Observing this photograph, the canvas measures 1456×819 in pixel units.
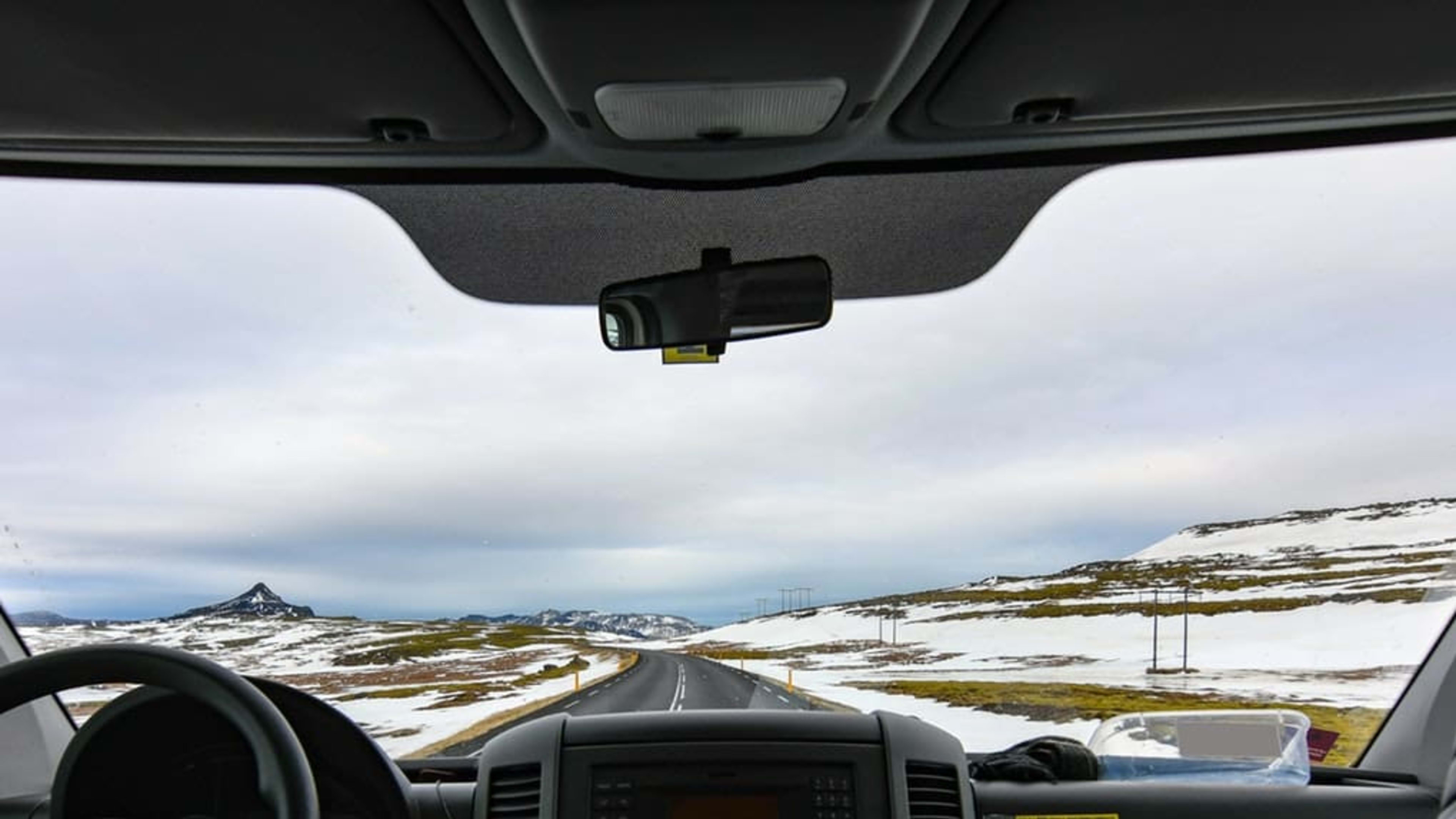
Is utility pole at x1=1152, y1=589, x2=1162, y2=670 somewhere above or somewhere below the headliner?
below

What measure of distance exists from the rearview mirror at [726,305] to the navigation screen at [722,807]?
1356mm

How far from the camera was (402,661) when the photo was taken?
12.6 ft

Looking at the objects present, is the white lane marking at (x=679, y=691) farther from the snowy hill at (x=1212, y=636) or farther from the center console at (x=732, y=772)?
the snowy hill at (x=1212, y=636)

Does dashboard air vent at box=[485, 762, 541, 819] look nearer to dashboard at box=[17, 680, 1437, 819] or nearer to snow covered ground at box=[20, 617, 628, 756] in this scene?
dashboard at box=[17, 680, 1437, 819]

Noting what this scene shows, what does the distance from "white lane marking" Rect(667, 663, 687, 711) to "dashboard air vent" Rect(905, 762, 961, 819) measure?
0.66 meters

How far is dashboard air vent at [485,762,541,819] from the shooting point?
2740 millimetres

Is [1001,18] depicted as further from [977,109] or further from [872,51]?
[977,109]

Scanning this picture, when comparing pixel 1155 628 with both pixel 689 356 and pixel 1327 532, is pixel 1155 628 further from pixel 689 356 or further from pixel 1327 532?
pixel 689 356

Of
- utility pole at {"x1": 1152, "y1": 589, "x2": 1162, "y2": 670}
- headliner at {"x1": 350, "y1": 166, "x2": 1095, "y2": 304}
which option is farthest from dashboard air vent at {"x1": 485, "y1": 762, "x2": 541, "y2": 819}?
utility pole at {"x1": 1152, "y1": 589, "x2": 1162, "y2": 670}

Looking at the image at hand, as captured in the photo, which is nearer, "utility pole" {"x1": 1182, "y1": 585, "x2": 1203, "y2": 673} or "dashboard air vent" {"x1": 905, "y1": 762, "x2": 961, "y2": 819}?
"dashboard air vent" {"x1": 905, "y1": 762, "x2": 961, "y2": 819}

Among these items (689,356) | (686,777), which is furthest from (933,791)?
(689,356)

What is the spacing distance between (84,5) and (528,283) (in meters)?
1.67

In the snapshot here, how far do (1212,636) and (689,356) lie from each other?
199cm

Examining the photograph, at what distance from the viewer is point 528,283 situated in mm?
3814
